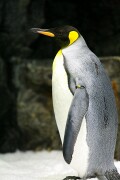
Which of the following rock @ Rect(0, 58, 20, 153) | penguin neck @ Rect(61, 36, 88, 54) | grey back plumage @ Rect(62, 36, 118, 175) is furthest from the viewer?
rock @ Rect(0, 58, 20, 153)

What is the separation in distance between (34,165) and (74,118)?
72.4 inches

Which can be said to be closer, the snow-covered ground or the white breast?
the white breast

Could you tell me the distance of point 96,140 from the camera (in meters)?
2.48

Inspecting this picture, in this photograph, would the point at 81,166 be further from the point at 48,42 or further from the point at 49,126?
the point at 48,42

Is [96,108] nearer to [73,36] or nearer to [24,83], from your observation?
[73,36]

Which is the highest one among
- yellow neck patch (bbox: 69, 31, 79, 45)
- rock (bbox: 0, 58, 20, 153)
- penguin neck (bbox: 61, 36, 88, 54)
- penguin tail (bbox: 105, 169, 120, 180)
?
yellow neck patch (bbox: 69, 31, 79, 45)

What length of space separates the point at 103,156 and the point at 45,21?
291 cm

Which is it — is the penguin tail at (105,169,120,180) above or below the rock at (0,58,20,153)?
above

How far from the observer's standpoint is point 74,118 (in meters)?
2.40

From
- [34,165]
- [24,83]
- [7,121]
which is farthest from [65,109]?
[7,121]

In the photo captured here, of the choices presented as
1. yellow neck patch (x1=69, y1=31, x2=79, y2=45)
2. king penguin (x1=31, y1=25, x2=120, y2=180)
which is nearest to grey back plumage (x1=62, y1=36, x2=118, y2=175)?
king penguin (x1=31, y1=25, x2=120, y2=180)

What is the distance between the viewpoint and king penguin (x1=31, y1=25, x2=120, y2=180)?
2422 millimetres

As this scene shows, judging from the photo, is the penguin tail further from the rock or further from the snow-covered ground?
the rock

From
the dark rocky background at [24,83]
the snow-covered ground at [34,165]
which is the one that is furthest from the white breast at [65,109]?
the dark rocky background at [24,83]
